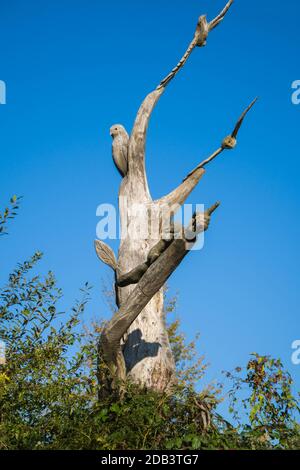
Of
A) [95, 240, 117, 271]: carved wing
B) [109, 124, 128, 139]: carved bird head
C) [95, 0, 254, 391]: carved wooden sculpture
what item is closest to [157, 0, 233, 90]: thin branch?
[95, 0, 254, 391]: carved wooden sculpture

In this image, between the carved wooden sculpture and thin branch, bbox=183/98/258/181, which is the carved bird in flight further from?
thin branch, bbox=183/98/258/181

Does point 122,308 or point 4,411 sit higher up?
point 122,308

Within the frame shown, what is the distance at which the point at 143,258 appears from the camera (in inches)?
481

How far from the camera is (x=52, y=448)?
8.82 m

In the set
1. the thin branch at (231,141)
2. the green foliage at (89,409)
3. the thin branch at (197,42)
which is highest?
the thin branch at (197,42)

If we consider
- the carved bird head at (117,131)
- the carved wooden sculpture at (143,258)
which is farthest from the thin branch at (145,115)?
the carved bird head at (117,131)

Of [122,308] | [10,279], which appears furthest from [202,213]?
[10,279]

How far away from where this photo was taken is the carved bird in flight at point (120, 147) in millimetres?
13461

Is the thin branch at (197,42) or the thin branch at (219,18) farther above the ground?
the thin branch at (219,18)

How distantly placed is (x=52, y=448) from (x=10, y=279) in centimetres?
251

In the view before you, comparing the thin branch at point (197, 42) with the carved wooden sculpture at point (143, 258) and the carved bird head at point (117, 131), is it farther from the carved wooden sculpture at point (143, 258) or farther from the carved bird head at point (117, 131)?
the carved bird head at point (117, 131)
